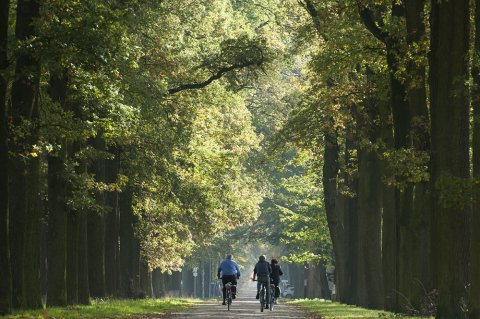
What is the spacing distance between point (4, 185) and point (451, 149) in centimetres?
879

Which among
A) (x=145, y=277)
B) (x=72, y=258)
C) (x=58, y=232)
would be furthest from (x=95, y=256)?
(x=145, y=277)

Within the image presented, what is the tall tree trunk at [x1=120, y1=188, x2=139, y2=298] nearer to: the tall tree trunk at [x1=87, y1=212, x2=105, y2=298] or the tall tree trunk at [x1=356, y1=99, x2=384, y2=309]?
→ the tall tree trunk at [x1=87, y1=212, x2=105, y2=298]

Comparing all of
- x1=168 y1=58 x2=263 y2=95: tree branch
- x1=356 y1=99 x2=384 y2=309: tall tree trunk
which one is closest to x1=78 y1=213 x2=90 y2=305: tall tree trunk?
x1=168 y1=58 x2=263 y2=95: tree branch

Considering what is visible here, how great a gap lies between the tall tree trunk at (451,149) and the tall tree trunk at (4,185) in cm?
831

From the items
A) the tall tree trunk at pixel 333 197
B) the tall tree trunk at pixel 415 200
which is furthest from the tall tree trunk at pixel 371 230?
the tall tree trunk at pixel 415 200

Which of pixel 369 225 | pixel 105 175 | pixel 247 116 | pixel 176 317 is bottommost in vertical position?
pixel 176 317

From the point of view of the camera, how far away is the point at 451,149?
18.5 m

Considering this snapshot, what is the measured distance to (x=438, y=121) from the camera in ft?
61.2

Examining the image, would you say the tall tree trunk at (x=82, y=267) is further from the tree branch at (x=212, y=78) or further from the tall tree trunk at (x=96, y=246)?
the tree branch at (x=212, y=78)

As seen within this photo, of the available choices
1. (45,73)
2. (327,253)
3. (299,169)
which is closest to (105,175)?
(45,73)

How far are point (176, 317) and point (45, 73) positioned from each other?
786 cm

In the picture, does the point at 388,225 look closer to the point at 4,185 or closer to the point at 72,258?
the point at 72,258

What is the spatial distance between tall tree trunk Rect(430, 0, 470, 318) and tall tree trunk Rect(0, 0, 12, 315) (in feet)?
27.3

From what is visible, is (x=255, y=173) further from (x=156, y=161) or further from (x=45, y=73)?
(x=45, y=73)
